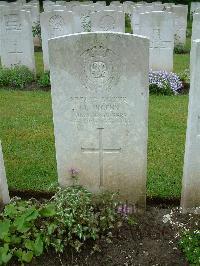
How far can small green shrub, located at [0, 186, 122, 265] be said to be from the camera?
3805 millimetres

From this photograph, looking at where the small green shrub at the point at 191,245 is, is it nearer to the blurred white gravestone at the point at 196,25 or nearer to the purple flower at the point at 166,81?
the purple flower at the point at 166,81

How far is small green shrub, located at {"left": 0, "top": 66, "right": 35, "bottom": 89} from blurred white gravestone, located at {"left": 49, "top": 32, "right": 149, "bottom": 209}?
5692 millimetres

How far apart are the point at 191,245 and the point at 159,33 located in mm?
7226

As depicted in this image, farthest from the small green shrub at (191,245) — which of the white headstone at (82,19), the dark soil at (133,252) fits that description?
the white headstone at (82,19)

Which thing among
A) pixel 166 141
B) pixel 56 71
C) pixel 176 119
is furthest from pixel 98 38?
pixel 176 119

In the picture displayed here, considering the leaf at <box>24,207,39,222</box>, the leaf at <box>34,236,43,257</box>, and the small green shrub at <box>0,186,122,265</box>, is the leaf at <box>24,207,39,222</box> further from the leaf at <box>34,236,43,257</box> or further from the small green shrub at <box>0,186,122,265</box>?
the leaf at <box>34,236,43,257</box>

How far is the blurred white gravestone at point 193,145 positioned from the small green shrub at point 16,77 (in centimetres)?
627

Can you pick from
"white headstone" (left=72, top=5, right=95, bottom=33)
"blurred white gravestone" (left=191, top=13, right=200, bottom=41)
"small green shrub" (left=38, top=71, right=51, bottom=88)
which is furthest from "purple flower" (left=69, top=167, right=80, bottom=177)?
"white headstone" (left=72, top=5, right=95, bottom=33)

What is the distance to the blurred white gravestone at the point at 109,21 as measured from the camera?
10766 millimetres

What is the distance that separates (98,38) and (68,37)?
29 centimetres

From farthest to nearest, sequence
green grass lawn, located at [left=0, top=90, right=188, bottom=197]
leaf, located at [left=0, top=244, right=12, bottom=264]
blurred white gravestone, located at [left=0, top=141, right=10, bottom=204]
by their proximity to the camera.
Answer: green grass lawn, located at [left=0, top=90, right=188, bottom=197] < blurred white gravestone, located at [left=0, top=141, right=10, bottom=204] < leaf, located at [left=0, top=244, right=12, bottom=264]

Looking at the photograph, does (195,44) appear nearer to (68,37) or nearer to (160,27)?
(68,37)

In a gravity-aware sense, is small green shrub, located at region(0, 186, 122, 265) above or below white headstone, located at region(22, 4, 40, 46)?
below

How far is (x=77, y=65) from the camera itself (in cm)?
401
